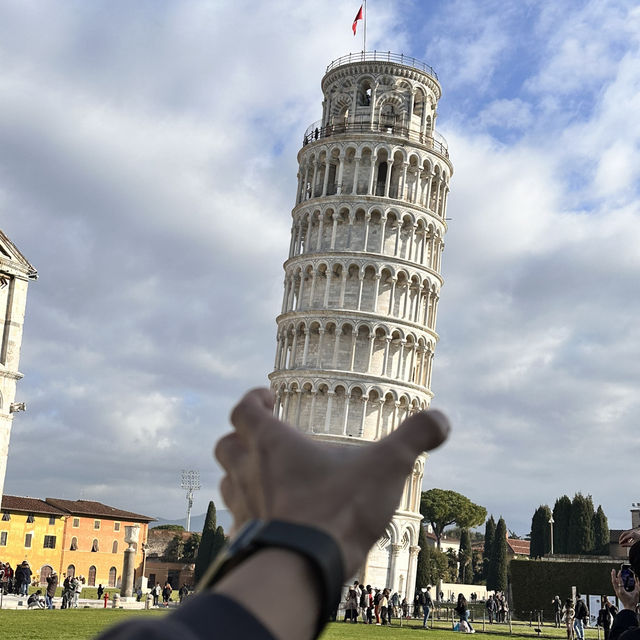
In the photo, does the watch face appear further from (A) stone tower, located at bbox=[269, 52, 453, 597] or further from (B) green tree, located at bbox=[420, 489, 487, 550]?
(B) green tree, located at bbox=[420, 489, 487, 550]

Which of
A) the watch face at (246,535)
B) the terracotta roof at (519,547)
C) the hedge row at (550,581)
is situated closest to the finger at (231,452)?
the watch face at (246,535)

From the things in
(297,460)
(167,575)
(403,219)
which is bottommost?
(167,575)

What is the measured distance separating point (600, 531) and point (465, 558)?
563 inches

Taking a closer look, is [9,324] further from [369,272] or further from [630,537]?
[630,537]

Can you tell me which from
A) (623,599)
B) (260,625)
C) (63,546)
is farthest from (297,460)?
(63,546)

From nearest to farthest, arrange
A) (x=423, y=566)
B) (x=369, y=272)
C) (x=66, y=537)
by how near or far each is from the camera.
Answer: (x=369, y=272) → (x=423, y=566) → (x=66, y=537)

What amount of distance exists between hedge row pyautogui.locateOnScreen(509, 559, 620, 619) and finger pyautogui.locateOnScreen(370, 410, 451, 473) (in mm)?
49888

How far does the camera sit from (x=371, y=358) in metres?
47.6

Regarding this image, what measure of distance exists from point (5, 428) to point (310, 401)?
17.9 metres

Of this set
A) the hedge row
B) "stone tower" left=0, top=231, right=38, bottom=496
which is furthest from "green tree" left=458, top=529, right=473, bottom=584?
"stone tower" left=0, top=231, right=38, bottom=496

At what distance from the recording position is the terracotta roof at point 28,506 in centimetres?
6250

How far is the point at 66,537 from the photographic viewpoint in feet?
217

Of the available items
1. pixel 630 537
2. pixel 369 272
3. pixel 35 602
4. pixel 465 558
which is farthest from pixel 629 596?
pixel 465 558

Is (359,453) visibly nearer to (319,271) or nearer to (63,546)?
(319,271)
